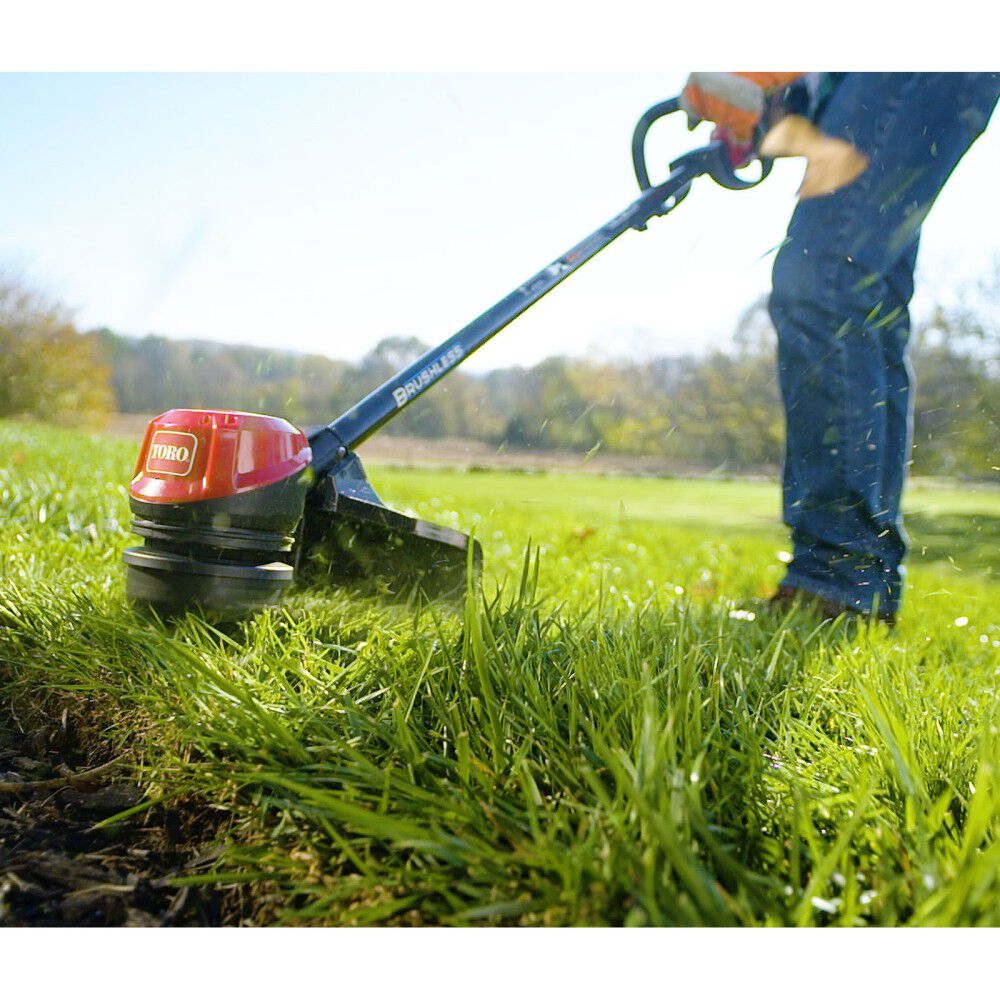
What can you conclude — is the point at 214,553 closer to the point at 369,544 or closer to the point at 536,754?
the point at 369,544

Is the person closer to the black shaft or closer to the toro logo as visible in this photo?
the black shaft

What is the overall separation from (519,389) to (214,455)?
73.1 inches

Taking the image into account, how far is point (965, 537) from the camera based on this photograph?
16.4ft

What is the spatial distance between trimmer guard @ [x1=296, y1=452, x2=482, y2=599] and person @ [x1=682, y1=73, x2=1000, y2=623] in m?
0.86

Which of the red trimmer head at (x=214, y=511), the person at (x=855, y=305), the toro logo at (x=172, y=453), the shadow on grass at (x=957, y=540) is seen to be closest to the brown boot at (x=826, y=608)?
the person at (x=855, y=305)

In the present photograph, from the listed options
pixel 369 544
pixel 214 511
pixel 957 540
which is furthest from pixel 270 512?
pixel 957 540

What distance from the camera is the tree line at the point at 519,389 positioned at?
2152mm

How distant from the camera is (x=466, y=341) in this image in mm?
1649

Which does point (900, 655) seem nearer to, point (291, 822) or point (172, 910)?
point (291, 822)

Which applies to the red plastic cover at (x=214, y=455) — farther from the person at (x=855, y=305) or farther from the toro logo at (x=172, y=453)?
the person at (x=855, y=305)

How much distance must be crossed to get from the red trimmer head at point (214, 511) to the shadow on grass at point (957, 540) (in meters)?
2.60

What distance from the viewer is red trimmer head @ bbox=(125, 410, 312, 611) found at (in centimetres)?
132

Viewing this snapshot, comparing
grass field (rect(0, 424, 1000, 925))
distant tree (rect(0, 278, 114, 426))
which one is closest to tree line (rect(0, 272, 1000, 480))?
distant tree (rect(0, 278, 114, 426))

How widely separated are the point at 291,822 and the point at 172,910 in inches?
5.5
